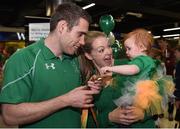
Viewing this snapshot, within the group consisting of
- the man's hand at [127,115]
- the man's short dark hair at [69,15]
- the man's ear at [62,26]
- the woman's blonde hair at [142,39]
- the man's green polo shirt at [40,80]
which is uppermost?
the man's short dark hair at [69,15]

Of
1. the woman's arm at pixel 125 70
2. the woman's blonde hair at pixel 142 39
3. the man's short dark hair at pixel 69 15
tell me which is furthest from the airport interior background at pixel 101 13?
the man's short dark hair at pixel 69 15

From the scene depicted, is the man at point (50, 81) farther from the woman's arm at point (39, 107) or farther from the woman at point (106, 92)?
the woman at point (106, 92)

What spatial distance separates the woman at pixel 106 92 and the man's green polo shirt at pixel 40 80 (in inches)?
12.7

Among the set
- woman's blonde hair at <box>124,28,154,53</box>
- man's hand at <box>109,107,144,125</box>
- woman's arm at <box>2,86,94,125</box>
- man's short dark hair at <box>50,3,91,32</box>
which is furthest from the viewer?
woman's blonde hair at <box>124,28,154,53</box>

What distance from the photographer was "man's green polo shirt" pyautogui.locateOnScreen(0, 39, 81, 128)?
1949mm

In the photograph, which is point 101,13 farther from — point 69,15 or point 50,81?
point 50,81

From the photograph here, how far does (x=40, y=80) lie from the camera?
1989mm

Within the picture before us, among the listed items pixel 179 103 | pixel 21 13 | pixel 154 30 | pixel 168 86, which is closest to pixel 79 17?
pixel 168 86

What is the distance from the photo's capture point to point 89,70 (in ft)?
8.33

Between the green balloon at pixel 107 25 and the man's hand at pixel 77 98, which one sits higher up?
the green balloon at pixel 107 25

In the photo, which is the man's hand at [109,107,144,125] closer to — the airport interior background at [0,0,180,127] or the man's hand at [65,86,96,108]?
the man's hand at [65,86,96,108]

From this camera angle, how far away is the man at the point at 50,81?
193cm

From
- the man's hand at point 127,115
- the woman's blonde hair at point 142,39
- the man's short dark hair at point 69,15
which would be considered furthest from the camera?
the woman's blonde hair at point 142,39

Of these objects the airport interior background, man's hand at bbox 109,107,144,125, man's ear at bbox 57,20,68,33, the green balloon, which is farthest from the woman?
the airport interior background
